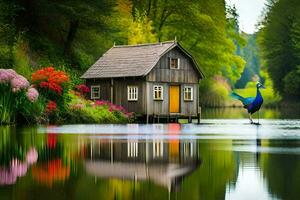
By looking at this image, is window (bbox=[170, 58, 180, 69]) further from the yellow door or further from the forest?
the forest

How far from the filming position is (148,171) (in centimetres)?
1412

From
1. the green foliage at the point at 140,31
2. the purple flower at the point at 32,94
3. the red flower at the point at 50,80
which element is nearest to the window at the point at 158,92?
the red flower at the point at 50,80

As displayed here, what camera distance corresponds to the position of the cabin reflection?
1334cm

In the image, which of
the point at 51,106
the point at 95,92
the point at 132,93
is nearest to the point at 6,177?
the point at 51,106

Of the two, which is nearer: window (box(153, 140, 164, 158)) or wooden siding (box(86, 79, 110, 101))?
window (box(153, 140, 164, 158))

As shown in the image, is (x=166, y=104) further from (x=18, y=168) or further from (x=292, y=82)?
(x=292, y=82)

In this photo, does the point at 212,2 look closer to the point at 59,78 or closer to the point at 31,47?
the point at 31,47

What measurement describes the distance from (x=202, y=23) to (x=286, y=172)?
58998mm

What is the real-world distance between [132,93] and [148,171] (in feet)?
114

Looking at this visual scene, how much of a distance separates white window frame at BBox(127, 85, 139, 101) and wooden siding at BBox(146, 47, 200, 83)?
131 centimetres

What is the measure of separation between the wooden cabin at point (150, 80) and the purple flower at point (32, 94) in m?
10.4

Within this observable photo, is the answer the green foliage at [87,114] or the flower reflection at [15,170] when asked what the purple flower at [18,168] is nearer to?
the flower reflection at [15,170]

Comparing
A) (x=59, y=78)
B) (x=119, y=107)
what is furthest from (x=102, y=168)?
(x=119, y=107)

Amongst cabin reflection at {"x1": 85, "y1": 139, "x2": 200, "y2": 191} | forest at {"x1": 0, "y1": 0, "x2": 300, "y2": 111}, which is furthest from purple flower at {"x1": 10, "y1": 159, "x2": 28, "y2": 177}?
forest at {"x1": 0, "y1": 0, "x2": 300, "y2": 111}
